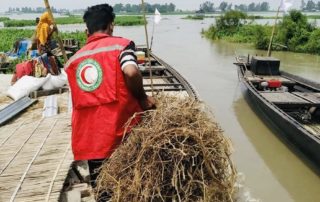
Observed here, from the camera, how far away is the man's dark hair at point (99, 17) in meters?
2.04

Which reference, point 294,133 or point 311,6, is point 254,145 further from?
point 311,6

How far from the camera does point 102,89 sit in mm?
1949

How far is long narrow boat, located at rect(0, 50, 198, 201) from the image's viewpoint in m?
2.69

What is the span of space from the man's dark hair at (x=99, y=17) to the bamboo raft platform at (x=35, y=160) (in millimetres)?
1273

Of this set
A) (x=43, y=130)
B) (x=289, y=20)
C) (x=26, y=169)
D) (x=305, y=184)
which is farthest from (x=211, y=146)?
(x=289, y=20)

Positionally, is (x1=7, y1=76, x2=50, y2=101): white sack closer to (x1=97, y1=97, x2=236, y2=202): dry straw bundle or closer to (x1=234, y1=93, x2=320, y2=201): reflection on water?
(x1=234, y1=93, x2=320, y2=201): reflection on water

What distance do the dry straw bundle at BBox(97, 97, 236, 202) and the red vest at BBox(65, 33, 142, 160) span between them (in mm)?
131

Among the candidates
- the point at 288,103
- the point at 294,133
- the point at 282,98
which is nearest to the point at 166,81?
the point at 282,98

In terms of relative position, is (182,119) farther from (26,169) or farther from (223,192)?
(26,169)

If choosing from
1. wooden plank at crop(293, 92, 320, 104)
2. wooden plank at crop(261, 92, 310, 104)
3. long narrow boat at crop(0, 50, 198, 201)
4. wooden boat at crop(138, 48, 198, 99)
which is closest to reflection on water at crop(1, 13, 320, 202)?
wooden plank at crop(261, 92, 310, 104)

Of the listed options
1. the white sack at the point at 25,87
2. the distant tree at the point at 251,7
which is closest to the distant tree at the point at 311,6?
the distant tree at the point at 251,7

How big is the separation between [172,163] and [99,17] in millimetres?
921

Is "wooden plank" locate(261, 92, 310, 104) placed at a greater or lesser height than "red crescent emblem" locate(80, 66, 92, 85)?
lesser

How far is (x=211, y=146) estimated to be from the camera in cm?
184
